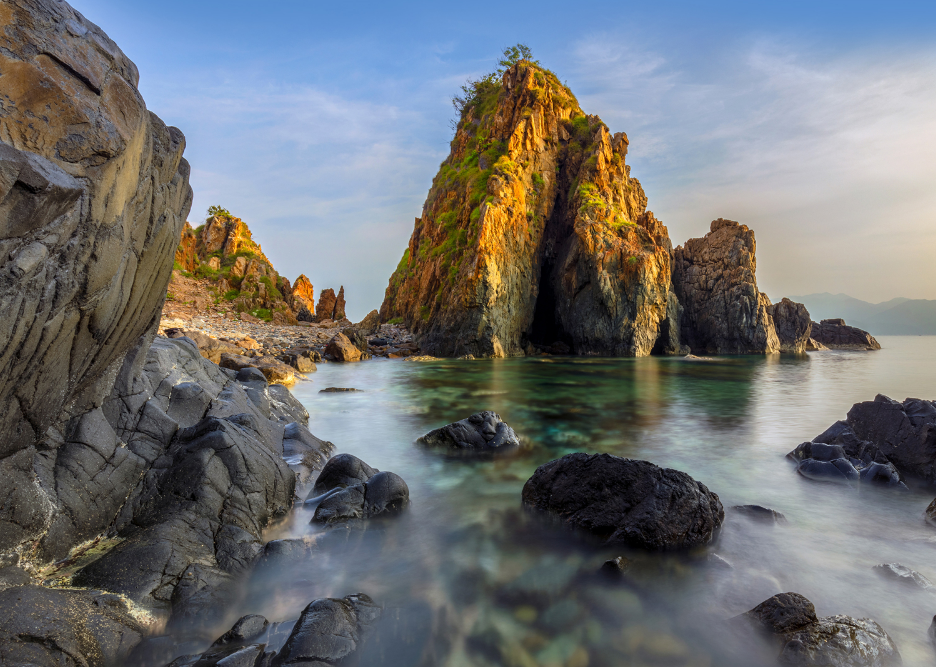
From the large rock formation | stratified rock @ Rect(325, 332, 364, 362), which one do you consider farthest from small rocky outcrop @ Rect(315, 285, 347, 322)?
stratified rock @ Rect(325, 332, 364, 362)

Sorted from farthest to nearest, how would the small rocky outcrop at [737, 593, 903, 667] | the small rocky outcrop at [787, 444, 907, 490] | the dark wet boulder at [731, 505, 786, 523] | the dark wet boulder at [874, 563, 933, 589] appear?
the small rocky outcrop at [787, 444, 907, 490]
the dark wet boulder at [731, 505, 786, 523]
the dark wet boulder at [874, 563, 933, 589]
the small rocky outcrop at [737, 593, 903, 667]

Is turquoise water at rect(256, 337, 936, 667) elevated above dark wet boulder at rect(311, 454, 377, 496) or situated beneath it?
situated beneath

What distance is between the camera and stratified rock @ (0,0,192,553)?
3.09 metres

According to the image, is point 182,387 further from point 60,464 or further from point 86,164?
point 86,164

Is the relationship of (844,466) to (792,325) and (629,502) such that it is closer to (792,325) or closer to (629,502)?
(629,502)

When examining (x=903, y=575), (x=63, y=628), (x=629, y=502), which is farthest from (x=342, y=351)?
(x=903, y=575)

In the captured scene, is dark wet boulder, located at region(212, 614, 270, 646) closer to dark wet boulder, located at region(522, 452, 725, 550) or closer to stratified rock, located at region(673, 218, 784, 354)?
dark wet boulder, located at region(522, 452, 725, 550)

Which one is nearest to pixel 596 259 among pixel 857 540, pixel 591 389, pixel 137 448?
pixel 591 389

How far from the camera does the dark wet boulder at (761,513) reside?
21.3 feet

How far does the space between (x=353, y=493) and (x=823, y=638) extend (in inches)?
211

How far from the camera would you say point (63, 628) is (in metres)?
3.34

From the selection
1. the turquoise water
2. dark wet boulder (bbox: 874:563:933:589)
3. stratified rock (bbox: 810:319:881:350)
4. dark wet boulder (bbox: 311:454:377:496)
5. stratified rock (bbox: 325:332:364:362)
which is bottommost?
the turquoise water

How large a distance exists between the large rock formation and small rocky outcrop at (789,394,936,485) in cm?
2860

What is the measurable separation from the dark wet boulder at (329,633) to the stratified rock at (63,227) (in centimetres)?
264
